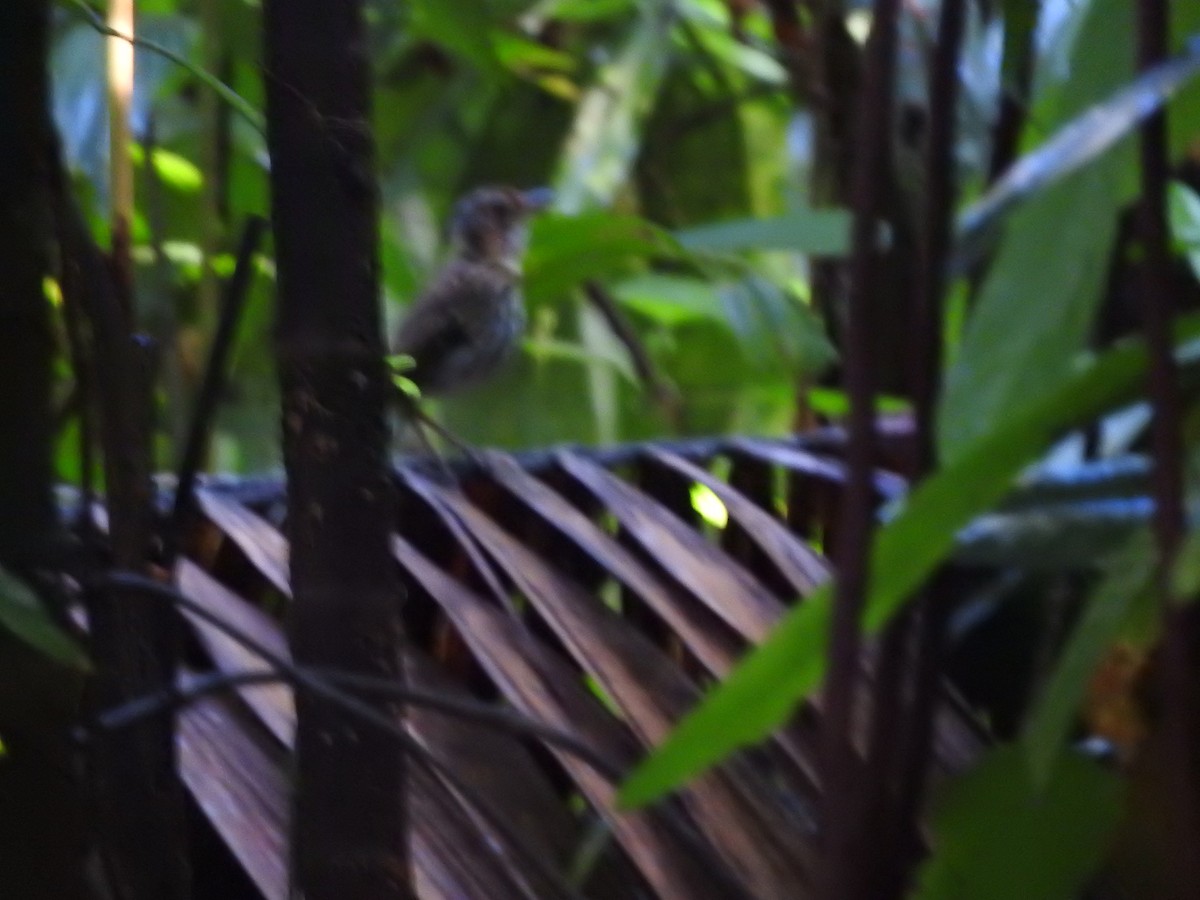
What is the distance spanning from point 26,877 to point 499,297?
1628 millimetres

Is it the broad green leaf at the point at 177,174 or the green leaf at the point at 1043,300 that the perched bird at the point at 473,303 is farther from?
the green leaf at the point at 1043,300

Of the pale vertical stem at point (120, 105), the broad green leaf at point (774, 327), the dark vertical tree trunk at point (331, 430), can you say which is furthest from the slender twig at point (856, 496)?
the broad green leaf at point (774, 327)

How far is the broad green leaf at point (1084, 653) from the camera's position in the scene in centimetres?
27

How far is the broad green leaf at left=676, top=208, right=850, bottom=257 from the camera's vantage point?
0.83m

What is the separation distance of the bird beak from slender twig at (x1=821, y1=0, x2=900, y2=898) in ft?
6.04

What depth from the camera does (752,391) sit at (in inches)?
73.4

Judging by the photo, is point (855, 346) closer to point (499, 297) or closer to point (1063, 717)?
point (1063, 717)

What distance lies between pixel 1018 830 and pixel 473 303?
1.70 metres

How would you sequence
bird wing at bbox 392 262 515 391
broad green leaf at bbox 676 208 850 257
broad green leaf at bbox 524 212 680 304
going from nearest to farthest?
broad green leaf at bbox 676 208 850 257 < broad green leaf at bbox 524 212 680 304 < bird wing at bbox 392 262 515 391

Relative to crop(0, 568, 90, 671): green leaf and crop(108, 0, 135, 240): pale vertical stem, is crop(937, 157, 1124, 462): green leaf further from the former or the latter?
Answer: crop(108, 0, 135, 240): pale vertical stem

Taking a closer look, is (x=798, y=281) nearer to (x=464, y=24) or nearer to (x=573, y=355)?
(x=573, y=355)

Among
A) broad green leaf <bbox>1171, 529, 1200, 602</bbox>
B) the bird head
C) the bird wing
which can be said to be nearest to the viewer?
broad green leaf <bbox>1171, 529, 1200, 602</bbox>

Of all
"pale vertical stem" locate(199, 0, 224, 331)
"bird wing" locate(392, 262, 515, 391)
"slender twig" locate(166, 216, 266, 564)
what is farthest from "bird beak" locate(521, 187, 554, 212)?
"slender twig" locate(166, 216, 266, 564)

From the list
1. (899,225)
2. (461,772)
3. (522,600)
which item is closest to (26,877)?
(461,772)
